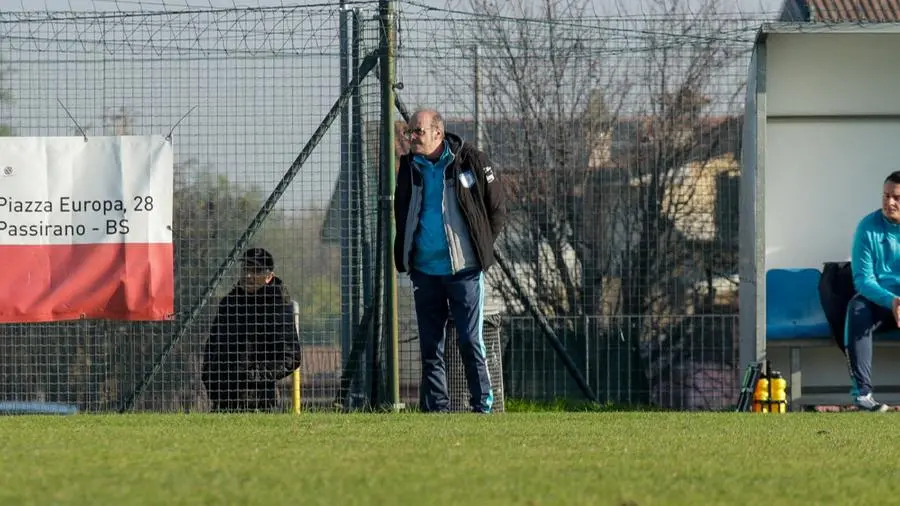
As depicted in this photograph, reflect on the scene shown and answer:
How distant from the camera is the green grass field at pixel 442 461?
436cm

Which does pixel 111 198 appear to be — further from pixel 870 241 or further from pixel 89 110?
pixel 870 241

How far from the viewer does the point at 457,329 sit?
9094mm

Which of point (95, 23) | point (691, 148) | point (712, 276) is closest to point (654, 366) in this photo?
point (712, 276)

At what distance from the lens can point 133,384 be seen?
34.8ft

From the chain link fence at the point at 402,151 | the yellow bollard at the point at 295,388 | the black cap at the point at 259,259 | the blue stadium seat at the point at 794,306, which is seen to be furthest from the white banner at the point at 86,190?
the blue stadium seat at the point at 794,306

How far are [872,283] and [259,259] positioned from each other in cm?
409

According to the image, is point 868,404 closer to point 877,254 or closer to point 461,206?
point 877,254

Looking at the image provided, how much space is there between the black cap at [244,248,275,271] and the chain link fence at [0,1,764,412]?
0.10m

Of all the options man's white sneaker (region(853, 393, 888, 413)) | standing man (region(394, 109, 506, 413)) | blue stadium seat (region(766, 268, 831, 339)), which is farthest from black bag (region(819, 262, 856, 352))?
standing man (region(394, 109, 506, 413))

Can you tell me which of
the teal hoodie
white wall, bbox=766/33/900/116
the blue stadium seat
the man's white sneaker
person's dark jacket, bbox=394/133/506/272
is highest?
white wall, bbox=766/33/900/116

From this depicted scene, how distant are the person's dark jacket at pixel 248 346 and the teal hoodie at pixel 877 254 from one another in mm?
3806

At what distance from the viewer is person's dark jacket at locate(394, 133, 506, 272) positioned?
29.6ft

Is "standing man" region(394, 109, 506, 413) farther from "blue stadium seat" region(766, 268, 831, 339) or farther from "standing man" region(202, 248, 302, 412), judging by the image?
"blue stadium seat" region(766, 268, 831, 339)

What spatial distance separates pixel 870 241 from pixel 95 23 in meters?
5.44
